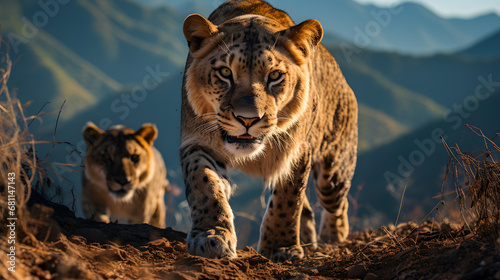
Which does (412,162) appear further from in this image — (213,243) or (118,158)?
(213,243)

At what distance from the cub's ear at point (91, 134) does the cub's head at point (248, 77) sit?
11.8ft

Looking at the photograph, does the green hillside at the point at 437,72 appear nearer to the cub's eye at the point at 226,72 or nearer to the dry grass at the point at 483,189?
the cub's eye at the point at 226,72

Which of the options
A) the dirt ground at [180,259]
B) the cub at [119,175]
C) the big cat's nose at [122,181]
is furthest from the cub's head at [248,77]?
the cub at [119,175]

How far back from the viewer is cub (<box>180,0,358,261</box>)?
3.87 m

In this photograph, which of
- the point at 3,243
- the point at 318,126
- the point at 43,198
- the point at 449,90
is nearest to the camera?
the point at 3,243

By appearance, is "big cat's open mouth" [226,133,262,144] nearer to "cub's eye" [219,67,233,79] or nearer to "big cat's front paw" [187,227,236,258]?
"cub's eye" [219,67,233,79]

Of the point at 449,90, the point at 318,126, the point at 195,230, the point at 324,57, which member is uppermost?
the point at 449,90

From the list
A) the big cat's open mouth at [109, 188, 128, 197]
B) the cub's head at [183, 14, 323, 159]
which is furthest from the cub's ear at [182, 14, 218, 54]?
the big cat's open mouth at [109, 188, 128, 197]

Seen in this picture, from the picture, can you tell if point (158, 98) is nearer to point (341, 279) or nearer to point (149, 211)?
point (149, 211)

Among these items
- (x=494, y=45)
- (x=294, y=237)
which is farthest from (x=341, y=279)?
(x=494, y=45)

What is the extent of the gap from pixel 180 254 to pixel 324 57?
10.2ft

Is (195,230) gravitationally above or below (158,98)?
below

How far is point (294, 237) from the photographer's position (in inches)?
197

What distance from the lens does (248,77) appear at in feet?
13.3
